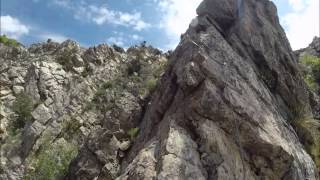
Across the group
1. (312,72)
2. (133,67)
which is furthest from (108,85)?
(312,72)

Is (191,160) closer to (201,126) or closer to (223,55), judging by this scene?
(201,126)

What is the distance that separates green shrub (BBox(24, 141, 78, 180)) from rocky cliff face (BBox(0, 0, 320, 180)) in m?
0.10

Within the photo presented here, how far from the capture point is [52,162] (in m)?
26.2

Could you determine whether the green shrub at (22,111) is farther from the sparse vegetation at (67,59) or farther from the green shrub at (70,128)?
the sparse vegetation at (67,59)

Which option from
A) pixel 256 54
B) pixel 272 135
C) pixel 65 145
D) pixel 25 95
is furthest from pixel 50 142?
pixel 272 135

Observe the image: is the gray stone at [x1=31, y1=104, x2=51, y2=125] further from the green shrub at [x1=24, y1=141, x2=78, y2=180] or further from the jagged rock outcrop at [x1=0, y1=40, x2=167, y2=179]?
the green shrub at [x1=24, y1=141, x2=78, y2=180]

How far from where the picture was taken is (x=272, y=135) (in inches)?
699

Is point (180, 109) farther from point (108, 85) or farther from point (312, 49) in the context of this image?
point (312, 49)

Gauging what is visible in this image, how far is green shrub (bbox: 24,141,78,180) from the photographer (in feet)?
82.8

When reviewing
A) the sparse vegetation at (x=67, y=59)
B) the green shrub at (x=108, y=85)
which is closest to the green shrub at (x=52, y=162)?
the green shrub at (x=108, y=85)

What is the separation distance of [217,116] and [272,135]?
7.94ft

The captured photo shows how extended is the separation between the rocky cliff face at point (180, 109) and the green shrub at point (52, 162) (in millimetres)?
98

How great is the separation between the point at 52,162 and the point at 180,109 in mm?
11297

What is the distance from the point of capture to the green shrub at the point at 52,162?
25234 millimetres
